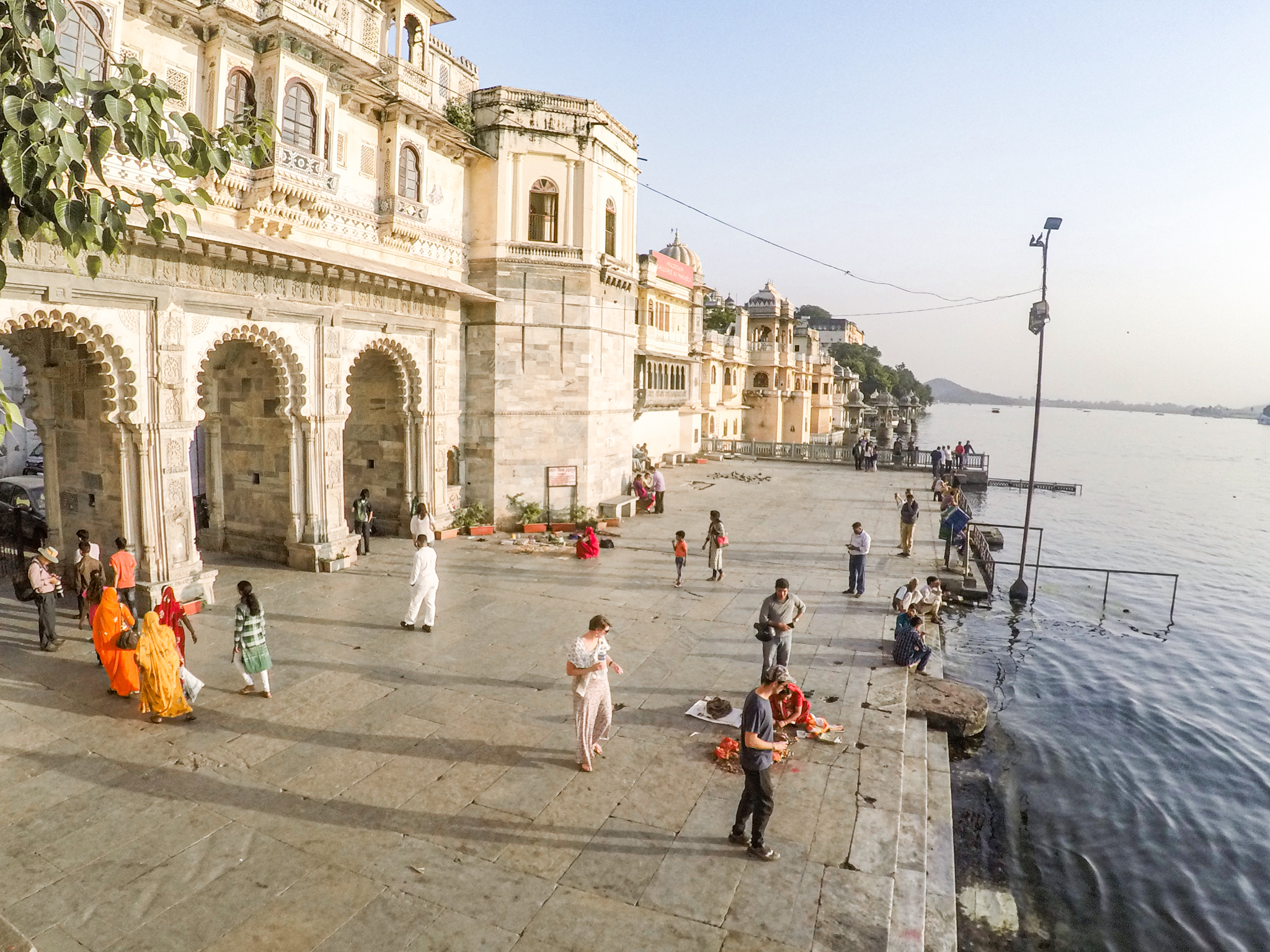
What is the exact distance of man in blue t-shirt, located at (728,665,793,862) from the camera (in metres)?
6.24

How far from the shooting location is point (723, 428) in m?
52.5

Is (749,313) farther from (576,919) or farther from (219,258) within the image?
(576,919)

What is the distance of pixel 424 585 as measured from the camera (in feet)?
38.2

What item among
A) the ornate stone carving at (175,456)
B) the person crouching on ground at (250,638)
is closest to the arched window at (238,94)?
the ornate stone carving at (175,456)

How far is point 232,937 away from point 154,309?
9904mm

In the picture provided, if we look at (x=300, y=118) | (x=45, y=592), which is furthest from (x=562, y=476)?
(x=45, y=592)

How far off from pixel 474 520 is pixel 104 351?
9.24 meters

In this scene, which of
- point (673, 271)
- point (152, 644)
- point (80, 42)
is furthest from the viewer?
point (673, 271)

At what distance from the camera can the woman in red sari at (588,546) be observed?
1705 centimetres

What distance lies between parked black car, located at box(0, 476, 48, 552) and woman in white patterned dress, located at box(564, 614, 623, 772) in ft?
38.8

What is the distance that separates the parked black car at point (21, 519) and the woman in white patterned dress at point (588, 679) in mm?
11811

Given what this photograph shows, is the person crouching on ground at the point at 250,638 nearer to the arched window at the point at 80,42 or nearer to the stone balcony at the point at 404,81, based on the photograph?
the arched window at the point at 80,42

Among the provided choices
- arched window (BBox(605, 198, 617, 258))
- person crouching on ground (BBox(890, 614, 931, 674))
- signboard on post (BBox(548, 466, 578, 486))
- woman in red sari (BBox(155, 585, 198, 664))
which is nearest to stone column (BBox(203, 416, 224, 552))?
signboard on post (BBox(548, 466, 578, 486))

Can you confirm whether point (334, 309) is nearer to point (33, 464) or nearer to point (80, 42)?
point (80, 42)
